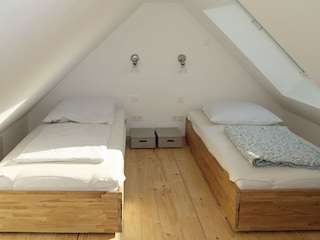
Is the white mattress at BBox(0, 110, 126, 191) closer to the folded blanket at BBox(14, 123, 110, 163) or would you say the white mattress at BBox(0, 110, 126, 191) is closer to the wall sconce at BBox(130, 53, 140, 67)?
the folded blanket at BBox(14, 123, 110, 163)

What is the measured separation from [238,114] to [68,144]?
1.94 metres

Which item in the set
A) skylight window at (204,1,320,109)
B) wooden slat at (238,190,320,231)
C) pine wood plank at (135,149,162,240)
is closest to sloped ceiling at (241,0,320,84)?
wooden slat at (238,190,320,231)

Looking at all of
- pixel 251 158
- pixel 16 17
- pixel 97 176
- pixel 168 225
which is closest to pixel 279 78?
pixel 251 158

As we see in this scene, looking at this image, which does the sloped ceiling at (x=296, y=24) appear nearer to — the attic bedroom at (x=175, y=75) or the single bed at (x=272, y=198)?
the single bed at (x=272, y=198)

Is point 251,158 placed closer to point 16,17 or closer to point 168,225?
point 168,225

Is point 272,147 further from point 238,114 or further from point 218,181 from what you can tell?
point 238,114

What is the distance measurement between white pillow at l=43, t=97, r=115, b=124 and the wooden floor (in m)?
0.59

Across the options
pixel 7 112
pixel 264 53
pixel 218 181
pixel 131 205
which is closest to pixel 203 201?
pixel 218 181

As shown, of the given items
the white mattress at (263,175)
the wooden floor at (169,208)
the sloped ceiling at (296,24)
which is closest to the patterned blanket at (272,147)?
the white mattress at (263,175)

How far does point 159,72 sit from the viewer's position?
14.3 feet

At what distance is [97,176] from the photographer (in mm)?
2301

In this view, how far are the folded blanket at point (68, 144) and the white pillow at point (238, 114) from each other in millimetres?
1231

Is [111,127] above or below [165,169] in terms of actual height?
above

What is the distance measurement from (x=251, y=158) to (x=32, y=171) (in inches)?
63.1
